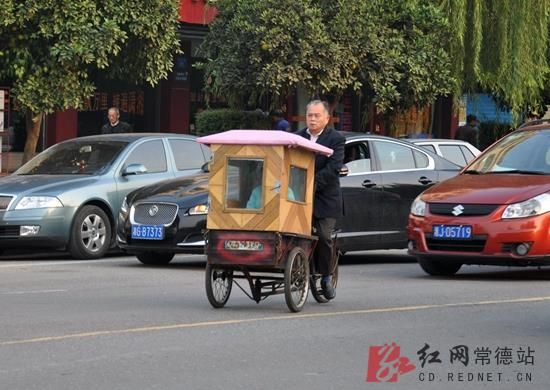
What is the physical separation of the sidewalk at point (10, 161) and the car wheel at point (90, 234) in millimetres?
9048

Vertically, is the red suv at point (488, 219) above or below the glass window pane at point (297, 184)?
below

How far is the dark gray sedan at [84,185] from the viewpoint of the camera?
17.3 m

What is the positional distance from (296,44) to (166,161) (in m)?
7.89

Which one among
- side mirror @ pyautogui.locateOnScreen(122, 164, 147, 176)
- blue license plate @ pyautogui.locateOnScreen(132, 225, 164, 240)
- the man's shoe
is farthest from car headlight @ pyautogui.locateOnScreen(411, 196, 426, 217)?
side mirror @ pyautogui.locateOnScreen(122, 164, 147, 176)

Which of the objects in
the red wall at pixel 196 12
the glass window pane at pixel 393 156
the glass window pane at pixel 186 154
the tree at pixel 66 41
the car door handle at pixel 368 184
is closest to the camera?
the car door handle at pixel 368 184

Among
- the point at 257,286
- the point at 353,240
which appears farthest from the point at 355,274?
the point at 257,286

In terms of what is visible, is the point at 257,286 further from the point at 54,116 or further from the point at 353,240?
the point at 54,116

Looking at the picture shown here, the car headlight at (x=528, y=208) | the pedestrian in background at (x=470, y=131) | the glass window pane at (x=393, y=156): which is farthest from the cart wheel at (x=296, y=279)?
the pedestrian in background at (x=470, y=131)

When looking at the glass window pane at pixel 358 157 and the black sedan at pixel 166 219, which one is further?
the glass window pane at pixel 358 157

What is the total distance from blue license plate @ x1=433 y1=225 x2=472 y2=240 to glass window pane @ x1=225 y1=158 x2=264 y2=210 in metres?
3.65

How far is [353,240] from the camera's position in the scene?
1702 cm

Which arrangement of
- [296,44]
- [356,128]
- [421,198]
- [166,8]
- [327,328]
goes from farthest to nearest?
[356,128]
[296,44]
[166,8]
[421,198]
[327,328]

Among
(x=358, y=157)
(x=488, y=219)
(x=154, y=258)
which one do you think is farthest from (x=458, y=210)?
(x=154, y=258)

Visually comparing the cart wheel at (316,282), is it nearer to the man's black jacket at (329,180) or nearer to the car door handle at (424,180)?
the man's black jacket at (329,180)
